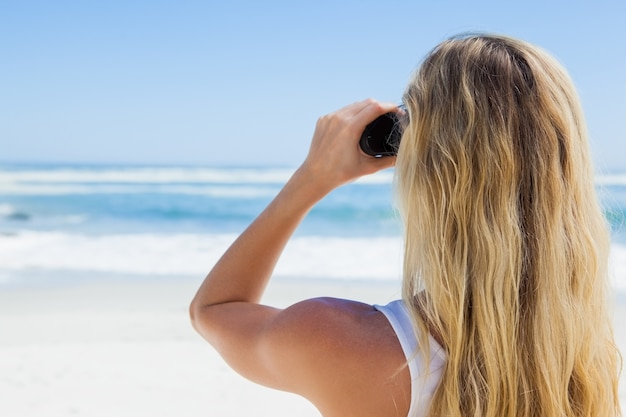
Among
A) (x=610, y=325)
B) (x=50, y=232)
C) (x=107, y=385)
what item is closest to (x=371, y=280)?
(x=107, y=385)

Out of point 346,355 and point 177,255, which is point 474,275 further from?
point 177,255

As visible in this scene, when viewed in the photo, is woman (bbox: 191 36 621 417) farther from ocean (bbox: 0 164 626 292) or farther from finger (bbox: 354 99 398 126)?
ocean (bbox: 0 164 626 292)

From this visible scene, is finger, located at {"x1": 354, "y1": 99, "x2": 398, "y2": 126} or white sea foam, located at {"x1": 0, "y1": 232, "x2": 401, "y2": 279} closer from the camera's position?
finger, located at {"x1": 354, "y1": 99, "x2": 398, "y2": 126}

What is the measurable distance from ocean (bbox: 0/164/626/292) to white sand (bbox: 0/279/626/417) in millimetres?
1078

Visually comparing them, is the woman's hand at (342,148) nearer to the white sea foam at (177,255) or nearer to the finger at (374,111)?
the finger at (374,111)

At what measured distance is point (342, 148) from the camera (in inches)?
47.1

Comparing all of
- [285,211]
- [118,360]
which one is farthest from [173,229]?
[285,211]

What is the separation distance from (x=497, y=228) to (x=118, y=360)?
360 cm

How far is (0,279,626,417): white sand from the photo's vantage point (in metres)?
3.49

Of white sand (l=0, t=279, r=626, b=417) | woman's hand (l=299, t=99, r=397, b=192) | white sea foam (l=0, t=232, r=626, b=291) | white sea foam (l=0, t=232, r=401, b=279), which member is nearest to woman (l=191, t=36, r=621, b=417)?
woman's hand (l=299, t=99, r=397, b=192)

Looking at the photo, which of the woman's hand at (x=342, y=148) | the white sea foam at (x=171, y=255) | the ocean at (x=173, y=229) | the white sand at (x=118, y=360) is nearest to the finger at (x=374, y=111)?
the woman's hand at (x=342, y=148)

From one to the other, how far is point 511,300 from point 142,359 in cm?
354

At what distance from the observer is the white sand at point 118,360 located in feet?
11.5

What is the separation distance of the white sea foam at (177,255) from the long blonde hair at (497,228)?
5.00 metres
